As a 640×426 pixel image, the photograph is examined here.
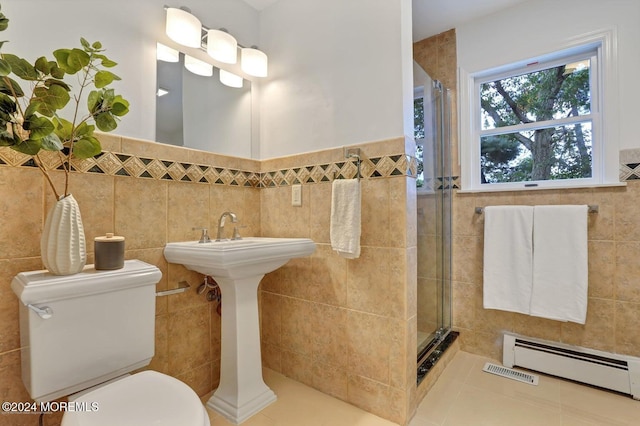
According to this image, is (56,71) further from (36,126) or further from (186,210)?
(186,210)

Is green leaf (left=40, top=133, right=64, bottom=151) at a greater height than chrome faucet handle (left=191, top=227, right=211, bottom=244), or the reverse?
green leaf (left=40, top=133, right=64, bottom=151)

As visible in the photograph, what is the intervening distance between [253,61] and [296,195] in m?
0.91

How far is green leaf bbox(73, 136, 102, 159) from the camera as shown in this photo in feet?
3.59

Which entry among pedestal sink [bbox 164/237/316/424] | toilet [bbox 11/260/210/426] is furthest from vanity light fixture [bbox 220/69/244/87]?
toilet [bbox 11/260/210/426]

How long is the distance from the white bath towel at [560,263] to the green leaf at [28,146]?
243cm

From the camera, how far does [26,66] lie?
3.10 feet

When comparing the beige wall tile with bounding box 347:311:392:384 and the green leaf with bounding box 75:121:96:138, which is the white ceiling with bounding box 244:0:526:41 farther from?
the beige wall tile with bounding box 347:311:392:384

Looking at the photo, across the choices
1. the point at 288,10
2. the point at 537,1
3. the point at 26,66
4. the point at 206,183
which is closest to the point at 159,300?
the point at 206,183

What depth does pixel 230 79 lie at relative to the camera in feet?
6.13

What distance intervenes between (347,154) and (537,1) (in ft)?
5.71

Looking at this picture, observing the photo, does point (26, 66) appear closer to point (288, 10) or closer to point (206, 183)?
point (206, 183)

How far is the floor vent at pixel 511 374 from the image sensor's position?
5.78ft

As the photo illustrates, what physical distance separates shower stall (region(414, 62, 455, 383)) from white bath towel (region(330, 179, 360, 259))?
43cm

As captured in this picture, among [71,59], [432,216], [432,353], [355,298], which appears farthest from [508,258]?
[71,59]
